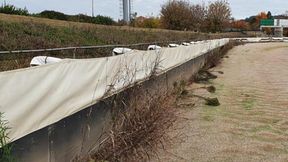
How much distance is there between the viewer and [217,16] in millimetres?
109500

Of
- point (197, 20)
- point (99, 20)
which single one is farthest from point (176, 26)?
point (99, 20)

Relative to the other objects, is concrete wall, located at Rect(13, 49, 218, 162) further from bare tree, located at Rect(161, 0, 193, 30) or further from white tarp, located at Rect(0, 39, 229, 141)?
bare tree, located at Rect(161, 0, 193, 30)

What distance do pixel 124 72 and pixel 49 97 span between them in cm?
299

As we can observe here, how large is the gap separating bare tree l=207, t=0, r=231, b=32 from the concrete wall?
101 meters

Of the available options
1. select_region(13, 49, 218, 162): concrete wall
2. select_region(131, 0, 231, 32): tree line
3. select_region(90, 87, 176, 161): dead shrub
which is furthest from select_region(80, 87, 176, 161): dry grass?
select_region(131, 0, 231, 32): tree line

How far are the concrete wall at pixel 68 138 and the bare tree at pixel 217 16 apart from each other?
100728 millimetres

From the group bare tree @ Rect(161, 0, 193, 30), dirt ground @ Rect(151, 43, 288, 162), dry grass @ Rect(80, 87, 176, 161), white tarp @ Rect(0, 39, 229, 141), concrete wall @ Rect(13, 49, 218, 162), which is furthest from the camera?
bare tree @ Rect(161, 0, 193, 30)

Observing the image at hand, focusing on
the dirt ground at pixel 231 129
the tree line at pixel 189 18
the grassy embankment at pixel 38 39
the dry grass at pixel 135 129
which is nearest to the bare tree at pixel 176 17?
the tree line at pixel 189 18

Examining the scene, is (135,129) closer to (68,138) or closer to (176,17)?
(68,138)

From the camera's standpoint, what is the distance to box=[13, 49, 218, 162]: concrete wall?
4328 mm

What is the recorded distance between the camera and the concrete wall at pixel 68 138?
4328 mm

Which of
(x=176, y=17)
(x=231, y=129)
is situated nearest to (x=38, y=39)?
(x=231, y=129)

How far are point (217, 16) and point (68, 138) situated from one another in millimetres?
107182

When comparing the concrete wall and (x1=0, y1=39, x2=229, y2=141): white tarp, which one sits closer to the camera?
(x1=0, y1=39, x2=229, y2=141): white tarp
